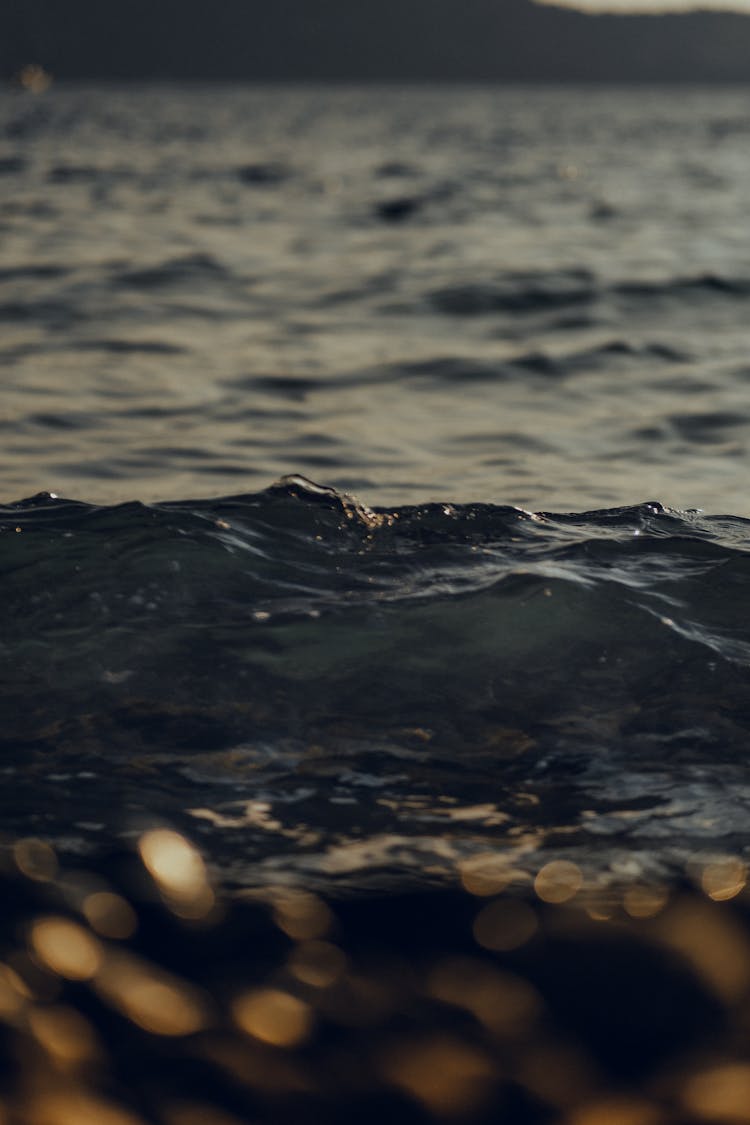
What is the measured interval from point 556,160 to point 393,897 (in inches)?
1524

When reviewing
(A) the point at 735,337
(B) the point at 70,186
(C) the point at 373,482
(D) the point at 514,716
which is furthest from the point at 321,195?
(D) the point at 514,716

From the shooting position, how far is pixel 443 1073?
2369 millimetres

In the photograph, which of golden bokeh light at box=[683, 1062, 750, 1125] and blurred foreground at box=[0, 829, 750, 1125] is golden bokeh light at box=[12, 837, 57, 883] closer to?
blurred foreground at box=[0, 829, 750, 1125]

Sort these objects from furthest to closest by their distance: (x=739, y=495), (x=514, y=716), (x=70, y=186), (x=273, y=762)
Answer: (x=70, y=186) → (x=739, y=495) → (x=514, y=716) → (x=273, y=762)

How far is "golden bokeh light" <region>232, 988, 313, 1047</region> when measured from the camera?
8.02ft

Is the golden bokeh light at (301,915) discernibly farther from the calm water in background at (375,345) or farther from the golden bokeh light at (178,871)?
the calm water in background at (375,345)

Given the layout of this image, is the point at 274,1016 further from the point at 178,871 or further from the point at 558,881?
the point at 558,881

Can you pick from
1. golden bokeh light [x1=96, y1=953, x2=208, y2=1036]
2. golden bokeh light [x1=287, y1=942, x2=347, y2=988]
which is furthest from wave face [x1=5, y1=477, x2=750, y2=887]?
golden bokeh light [x1=96, y1=953, x2=208, y2=1036]

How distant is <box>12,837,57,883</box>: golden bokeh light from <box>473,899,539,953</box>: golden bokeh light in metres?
0.97

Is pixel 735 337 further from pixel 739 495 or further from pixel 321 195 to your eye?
pixel 321 195

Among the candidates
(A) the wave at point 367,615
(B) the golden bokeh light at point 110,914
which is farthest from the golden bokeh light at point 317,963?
(A) the wave at point 367,615

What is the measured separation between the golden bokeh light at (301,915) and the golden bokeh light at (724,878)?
0.85 m

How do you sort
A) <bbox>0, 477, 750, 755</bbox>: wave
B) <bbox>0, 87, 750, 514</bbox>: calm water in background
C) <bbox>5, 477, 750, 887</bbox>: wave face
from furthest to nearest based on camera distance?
<bbox>0, 87, 750, 514</bbox>: calm water in background, <bbox>0, 477, 750, 755</bbox>: wave, <bbox>5, 477, 750, 887</bbox>: wave face

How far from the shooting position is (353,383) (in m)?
9.02
